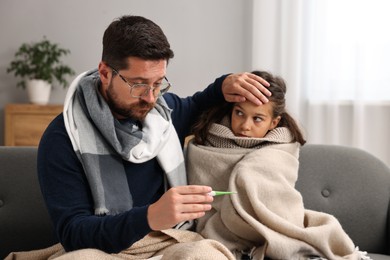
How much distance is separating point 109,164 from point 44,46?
2.86m

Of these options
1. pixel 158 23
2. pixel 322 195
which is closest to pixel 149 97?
pixel 322 195

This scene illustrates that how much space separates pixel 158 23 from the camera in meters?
4.42

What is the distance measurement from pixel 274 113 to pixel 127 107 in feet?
1.65

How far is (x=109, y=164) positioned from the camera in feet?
5.78

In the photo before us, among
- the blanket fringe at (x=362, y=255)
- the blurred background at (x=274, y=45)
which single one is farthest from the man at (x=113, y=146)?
the blurred background at (x=274, y=45)

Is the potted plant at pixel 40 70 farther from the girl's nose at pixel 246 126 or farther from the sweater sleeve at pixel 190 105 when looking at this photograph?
the girl's nose at pixel 246 126

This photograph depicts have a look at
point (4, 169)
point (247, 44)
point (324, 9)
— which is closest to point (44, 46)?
point (247, 44)

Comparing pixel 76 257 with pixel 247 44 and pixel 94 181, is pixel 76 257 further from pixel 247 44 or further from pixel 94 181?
pixel 247 44

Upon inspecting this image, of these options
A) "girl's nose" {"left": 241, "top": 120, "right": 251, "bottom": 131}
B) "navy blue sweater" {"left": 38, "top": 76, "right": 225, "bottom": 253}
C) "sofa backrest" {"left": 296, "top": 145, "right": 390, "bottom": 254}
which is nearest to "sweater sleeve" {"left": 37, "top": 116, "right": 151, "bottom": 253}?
"navy blue sweater" {"left": 38, "top": 76, "right": 225, "bottom": 253}

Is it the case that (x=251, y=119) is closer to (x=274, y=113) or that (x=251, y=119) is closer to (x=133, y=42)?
(x=274, y=113)

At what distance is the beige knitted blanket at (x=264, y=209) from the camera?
176 cm

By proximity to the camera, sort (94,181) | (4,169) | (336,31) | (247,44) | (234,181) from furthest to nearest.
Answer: (247,44)
(336,31)
(4,169)
(234,181)
(94,181)

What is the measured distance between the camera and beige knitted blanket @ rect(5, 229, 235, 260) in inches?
60.2

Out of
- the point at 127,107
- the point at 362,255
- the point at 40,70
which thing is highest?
the point at 127,107
